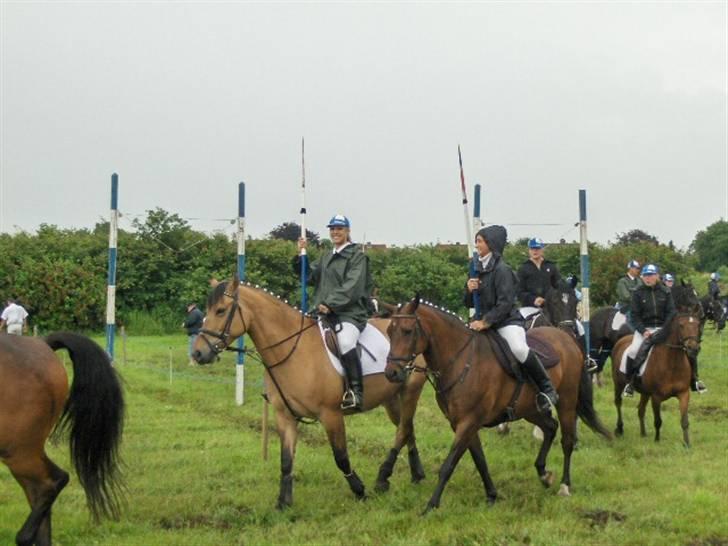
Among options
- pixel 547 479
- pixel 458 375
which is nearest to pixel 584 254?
pixel 547 479

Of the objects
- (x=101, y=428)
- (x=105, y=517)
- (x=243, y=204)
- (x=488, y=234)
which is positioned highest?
(x=243, y=204)

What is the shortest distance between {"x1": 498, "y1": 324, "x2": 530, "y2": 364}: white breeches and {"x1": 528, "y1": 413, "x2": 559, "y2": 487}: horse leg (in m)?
1.11

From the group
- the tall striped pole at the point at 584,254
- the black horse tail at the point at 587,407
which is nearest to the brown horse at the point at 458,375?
the black horse tail at the point at 587,407

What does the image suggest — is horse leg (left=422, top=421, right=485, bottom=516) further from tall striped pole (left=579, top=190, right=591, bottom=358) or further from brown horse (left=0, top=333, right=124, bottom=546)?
tall striped pole (left=579, top=190, right=591, bottom=358)

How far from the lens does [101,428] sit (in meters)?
7.37

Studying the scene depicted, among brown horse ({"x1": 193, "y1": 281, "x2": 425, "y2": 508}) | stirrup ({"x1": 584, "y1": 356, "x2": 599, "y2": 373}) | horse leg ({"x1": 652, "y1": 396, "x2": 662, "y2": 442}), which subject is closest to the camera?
brown horse ({"x1": 193, "y1": 281, "x2": 425, "y2": 508})

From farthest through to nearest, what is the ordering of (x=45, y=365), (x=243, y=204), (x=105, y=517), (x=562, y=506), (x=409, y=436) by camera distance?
(x=243, y=204) → (x=409, y=436) → (x=562, y=506) → (x=105, y=517) → (x=45, y=365)

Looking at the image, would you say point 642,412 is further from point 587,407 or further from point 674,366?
point 587,407

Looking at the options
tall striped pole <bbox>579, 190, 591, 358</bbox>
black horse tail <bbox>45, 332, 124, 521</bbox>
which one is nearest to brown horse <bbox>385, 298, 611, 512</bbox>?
black horse tail <bbox>45, 332, 124, 521</bbox>

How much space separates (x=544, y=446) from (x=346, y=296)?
2.82 m

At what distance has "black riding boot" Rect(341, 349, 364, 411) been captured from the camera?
8.58 meters

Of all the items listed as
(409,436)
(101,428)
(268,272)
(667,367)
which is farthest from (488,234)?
(268,272)

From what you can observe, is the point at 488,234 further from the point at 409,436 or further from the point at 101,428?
the point at 101,428

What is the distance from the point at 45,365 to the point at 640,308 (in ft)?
29.0
